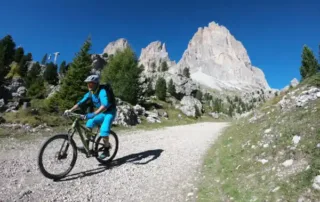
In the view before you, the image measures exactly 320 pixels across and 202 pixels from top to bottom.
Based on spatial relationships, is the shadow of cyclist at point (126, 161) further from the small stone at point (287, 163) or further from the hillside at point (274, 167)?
the small stone at point (287, 163)

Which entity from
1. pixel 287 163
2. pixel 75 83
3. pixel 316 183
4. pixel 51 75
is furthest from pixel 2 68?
pixel 316 183

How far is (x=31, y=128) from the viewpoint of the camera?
55.3ft

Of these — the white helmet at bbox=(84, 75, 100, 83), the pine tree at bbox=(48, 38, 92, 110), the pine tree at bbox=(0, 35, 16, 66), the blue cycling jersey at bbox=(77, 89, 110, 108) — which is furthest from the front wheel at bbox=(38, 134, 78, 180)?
the pine tree at bbox=(0, 35, 16, 66)

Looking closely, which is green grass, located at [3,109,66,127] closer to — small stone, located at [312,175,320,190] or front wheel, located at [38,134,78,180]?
front wheel, located at [38,134,78,180]

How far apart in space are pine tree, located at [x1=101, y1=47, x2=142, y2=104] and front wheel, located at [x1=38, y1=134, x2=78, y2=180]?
119 feet

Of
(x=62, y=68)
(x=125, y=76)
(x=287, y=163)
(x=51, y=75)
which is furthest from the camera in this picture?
(x=62, y=68)

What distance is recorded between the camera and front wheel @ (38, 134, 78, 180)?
22.8 feet

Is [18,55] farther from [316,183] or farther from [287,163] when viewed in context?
[316,183]

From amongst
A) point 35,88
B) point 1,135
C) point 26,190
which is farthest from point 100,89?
point 35,88

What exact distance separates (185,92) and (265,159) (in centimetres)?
8970

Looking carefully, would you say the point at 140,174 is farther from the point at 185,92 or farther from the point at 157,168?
the point at 185,92

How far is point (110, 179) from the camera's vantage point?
7363 millimetres

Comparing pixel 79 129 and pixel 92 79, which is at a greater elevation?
pixel 92 79

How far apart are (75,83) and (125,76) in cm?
1546
